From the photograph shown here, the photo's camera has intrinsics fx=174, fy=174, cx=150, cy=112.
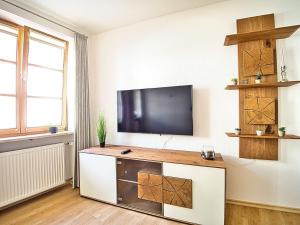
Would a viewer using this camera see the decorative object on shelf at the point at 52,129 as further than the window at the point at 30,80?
Yes

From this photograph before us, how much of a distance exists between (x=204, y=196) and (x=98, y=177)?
1396mm

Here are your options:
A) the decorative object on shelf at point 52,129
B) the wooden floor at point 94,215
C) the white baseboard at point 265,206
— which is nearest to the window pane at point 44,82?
the decorative object on shelf at point 52,129

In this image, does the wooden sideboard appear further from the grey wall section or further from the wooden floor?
the grey wall section

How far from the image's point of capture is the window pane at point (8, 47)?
7.46 feet

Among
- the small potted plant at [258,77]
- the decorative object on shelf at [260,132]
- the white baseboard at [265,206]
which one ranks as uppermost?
the small potted plant at [258,77]

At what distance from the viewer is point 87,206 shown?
2.26 metres

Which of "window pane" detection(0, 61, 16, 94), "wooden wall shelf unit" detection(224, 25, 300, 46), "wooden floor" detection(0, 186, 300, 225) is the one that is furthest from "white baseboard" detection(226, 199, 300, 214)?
"window pane" detection(0, 61, 16, 94)

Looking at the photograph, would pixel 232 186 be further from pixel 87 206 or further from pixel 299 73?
pixel 87 206

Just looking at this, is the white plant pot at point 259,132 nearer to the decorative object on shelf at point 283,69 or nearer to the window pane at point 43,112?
the decorative object on shelf at point 283,69

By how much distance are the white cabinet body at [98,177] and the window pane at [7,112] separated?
1017 mm

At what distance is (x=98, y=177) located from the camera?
238 centimetres

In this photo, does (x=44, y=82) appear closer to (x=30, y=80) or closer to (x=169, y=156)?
(x=30, y=80)

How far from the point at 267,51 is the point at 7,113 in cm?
339

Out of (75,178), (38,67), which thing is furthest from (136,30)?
(75,178)
